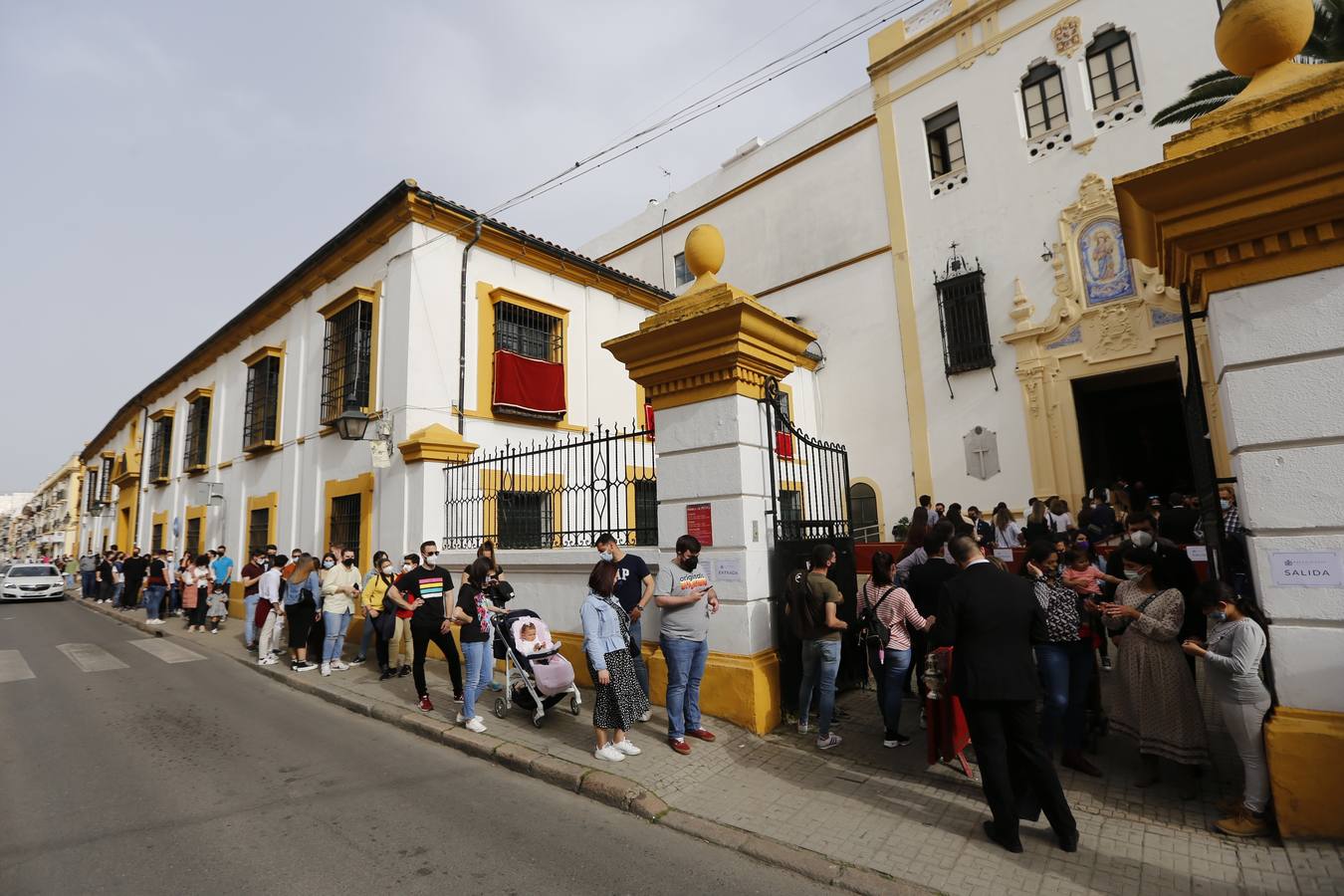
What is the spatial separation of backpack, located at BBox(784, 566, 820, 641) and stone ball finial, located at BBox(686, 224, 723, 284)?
3097mm

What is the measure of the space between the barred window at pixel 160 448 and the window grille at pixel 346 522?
1244 cm

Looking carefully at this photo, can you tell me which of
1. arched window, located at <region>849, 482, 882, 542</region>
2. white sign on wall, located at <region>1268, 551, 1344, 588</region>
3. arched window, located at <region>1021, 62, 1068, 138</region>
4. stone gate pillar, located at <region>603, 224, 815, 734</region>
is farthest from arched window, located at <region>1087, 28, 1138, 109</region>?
white sign on wall, located at <region>1268, 551, 1344, 588</region>

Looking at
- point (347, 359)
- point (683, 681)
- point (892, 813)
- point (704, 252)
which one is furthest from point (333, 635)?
point (892, 813)

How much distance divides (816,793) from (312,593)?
7.30 metres

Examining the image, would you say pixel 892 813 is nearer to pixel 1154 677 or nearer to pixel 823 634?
pixel 823 634

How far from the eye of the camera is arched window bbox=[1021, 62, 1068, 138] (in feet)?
45.5

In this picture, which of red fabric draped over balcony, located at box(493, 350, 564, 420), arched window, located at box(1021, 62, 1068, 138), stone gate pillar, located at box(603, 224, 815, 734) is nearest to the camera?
stone gate pillar, located at box(603, 224, 815, 734)

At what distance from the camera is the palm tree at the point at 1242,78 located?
937 centimetres

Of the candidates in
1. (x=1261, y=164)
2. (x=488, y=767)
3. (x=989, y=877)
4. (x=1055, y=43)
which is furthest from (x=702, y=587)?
Answer: (x=1055, y=43)

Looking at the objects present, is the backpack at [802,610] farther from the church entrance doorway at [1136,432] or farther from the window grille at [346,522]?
the church entrance doorway at [1136,432]

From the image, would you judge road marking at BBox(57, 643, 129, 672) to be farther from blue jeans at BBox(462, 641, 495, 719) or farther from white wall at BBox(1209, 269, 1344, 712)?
white wall at BBox(1209, 269, 1344, 712)

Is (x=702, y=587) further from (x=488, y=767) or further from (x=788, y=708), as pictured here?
(x=488, y=767)

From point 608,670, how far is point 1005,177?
14.6 m

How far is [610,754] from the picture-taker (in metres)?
4.94
